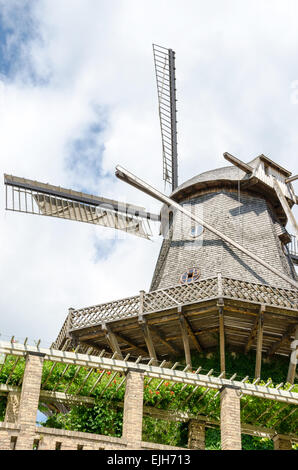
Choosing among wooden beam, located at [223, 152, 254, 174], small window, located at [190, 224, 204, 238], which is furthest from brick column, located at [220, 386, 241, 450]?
wooden beam, located at [223, 152, 254, 174]

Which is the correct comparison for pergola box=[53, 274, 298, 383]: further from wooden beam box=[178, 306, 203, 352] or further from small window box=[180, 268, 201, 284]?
small window box=[180, 268, 201, 284]

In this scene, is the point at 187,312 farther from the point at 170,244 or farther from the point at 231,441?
the point at 231,441

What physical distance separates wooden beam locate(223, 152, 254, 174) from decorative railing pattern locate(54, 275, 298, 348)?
4.73 meters

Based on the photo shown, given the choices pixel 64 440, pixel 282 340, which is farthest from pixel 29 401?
pixel 282 340

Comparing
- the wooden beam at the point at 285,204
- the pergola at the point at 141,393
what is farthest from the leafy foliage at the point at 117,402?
the wooden beam at the point at 285,204

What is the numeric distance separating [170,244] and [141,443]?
10.9m

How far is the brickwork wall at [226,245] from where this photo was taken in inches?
817

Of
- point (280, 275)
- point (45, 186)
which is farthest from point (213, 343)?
point (45, 186)

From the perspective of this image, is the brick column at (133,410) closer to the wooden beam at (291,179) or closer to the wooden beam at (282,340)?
the wooden beam at (282,340)

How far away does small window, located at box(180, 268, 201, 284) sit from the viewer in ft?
68.2

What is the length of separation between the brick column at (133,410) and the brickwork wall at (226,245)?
698 centimetres

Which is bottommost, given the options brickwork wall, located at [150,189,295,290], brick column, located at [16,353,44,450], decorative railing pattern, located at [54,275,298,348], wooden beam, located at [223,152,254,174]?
brick column, located at [16,353,44,450]

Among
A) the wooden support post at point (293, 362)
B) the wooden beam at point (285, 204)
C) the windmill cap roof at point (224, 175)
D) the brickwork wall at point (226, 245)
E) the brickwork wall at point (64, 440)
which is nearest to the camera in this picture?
the brickwork wall at point (64, 440)

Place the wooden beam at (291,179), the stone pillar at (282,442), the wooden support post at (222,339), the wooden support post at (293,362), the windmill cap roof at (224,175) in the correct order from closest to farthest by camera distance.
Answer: the stone pillar at (282,442)
the wooden support post at (222,339)
the wooden support post at (293,362)
the windmill cap roof at (224,175)
the wooden beam at (291,179)
